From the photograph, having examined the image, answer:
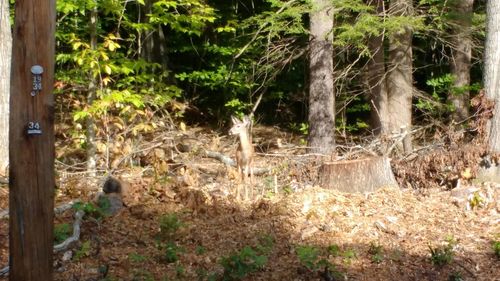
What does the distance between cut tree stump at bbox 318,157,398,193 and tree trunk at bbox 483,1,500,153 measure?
166cm

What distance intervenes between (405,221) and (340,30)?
4801mm

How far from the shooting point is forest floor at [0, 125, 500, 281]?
6.51 m

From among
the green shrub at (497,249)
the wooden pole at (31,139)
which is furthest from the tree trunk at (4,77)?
the green shrub at (497,249)

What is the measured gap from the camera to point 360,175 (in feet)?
30.9

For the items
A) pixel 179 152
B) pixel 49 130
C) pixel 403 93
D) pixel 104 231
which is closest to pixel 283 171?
pixel 179 152

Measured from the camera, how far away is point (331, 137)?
12.2m

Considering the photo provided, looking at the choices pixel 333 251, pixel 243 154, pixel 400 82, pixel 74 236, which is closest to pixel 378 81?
pixel 400 82

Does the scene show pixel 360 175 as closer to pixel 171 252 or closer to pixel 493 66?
pixel 493 66

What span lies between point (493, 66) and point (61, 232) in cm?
680

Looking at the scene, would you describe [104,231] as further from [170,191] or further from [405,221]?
[405,221]

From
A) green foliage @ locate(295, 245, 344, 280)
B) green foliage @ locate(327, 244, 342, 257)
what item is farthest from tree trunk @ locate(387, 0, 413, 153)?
green foliage @ locate(295, 245, 344, 280)

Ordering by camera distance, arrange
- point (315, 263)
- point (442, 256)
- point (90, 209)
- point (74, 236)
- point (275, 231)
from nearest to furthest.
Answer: point (315, 263), point (74, 236), point (442, 256), point (90, 209), point (275, 231)

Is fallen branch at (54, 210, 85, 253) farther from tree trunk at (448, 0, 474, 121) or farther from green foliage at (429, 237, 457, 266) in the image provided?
tree trunk at (448, 0, 474, 121)

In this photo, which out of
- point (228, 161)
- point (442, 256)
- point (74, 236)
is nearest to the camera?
point (74, 236)
